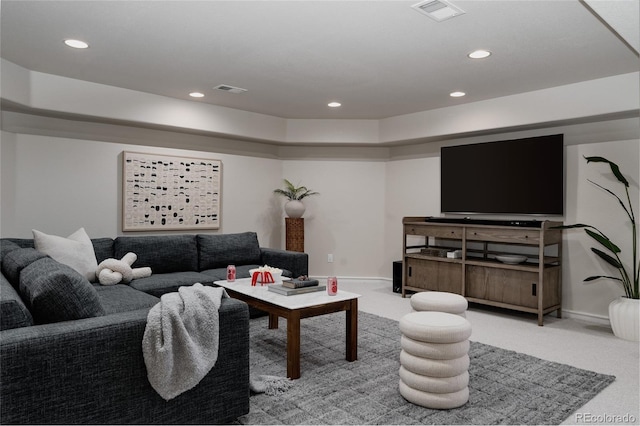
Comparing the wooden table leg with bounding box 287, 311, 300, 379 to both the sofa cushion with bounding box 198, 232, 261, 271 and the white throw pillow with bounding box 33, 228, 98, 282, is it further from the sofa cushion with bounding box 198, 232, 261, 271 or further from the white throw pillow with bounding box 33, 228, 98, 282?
the sofa cushion with bounding box 198, 232, 261, 271

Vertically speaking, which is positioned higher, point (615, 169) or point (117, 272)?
point (615, 169)

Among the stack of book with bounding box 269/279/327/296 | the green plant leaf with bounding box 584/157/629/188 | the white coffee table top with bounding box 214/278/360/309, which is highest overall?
the green plant leaf with bounding box 584/157/629/188

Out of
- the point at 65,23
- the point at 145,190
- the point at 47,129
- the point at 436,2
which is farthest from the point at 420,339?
the point at 47,129

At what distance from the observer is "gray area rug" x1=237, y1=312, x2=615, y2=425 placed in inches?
93.4

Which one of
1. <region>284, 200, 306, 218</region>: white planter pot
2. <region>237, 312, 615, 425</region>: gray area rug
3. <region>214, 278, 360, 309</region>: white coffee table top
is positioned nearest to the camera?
<region>237, 312, 615, 425</region>: gray area rug

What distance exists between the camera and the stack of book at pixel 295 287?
10.8 ft

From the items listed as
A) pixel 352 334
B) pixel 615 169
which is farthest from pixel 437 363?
pixel 615 169

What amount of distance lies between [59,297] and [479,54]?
3376mm

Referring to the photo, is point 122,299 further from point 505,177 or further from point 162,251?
point 505,177

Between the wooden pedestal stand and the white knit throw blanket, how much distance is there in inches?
157

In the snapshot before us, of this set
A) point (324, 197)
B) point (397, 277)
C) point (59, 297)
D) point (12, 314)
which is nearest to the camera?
point (12, 314)

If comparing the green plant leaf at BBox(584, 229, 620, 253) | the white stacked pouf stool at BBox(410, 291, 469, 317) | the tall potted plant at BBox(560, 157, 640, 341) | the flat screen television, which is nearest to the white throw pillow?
the white stacked pouf stool at BBox(410, 291, 469, 317)

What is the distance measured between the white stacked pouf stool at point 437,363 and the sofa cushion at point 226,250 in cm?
297

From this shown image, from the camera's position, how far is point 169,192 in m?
5.32
